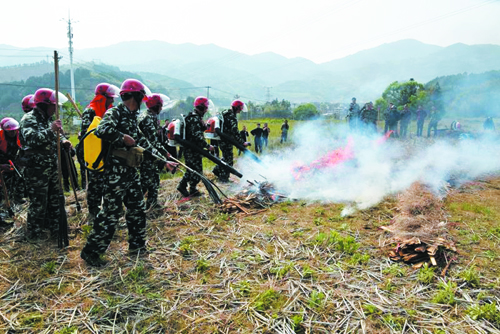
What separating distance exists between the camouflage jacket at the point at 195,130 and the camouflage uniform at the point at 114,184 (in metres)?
2.78

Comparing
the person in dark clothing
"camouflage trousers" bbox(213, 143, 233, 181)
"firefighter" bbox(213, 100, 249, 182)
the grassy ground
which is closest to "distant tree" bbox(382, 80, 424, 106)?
the person in dark clothing

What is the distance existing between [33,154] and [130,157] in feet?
6.29

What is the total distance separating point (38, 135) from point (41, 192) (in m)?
0.96

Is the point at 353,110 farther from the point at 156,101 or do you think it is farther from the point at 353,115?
the point at 156,101

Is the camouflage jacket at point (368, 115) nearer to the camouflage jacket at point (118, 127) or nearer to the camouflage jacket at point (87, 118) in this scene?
the camouflage jacket at point (87, 118)

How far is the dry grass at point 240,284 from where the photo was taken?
314 cm

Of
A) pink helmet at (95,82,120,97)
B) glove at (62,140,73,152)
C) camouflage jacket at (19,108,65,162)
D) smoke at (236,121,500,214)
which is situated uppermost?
pink helmet at (95,82,120,97)

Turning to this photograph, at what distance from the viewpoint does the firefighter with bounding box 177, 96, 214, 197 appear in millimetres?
7133

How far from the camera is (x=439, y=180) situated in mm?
8367

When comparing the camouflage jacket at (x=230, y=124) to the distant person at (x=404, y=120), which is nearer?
the camouflage jacket at (x=230, y=124)

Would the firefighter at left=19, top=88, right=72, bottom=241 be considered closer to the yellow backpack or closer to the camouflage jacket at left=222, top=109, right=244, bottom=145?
the yellow backpack

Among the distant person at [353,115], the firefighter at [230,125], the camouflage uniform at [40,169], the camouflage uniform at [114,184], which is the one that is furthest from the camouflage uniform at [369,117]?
the camouflage uniform at [40,169]

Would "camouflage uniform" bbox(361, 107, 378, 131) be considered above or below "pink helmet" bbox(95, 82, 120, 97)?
below

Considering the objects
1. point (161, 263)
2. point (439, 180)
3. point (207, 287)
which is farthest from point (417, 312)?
point (439, 180)
